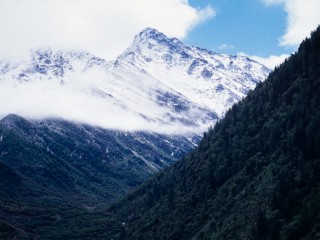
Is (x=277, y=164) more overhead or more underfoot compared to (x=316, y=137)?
more underfoot

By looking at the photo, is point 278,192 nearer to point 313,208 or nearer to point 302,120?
point 313,208

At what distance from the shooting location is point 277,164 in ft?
644

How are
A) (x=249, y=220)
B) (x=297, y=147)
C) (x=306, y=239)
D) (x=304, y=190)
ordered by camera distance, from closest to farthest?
(x=306, y=239)
(x=304, y=190)
(x=249, y=220)
(x=297, y=147)

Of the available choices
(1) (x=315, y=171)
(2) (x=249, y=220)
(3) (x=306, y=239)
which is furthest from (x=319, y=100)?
(3) (x=306, y=239)

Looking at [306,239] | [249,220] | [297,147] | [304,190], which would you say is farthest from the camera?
[297,147]

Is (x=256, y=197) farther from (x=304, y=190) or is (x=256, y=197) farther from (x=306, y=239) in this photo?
(x=306, y=239)

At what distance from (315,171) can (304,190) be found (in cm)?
790

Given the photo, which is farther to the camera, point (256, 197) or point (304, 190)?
point (256, 197)

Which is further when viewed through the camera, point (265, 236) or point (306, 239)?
point (265, 236)

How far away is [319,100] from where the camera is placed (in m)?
199

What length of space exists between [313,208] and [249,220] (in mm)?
35801

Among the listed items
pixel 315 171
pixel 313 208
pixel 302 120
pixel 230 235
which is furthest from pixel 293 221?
pixel 302 120

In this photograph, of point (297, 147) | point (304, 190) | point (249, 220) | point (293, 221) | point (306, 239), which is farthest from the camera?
point (297, 147)

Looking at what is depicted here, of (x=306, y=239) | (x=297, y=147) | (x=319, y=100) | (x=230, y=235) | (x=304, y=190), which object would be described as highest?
(x=319, y=100)
